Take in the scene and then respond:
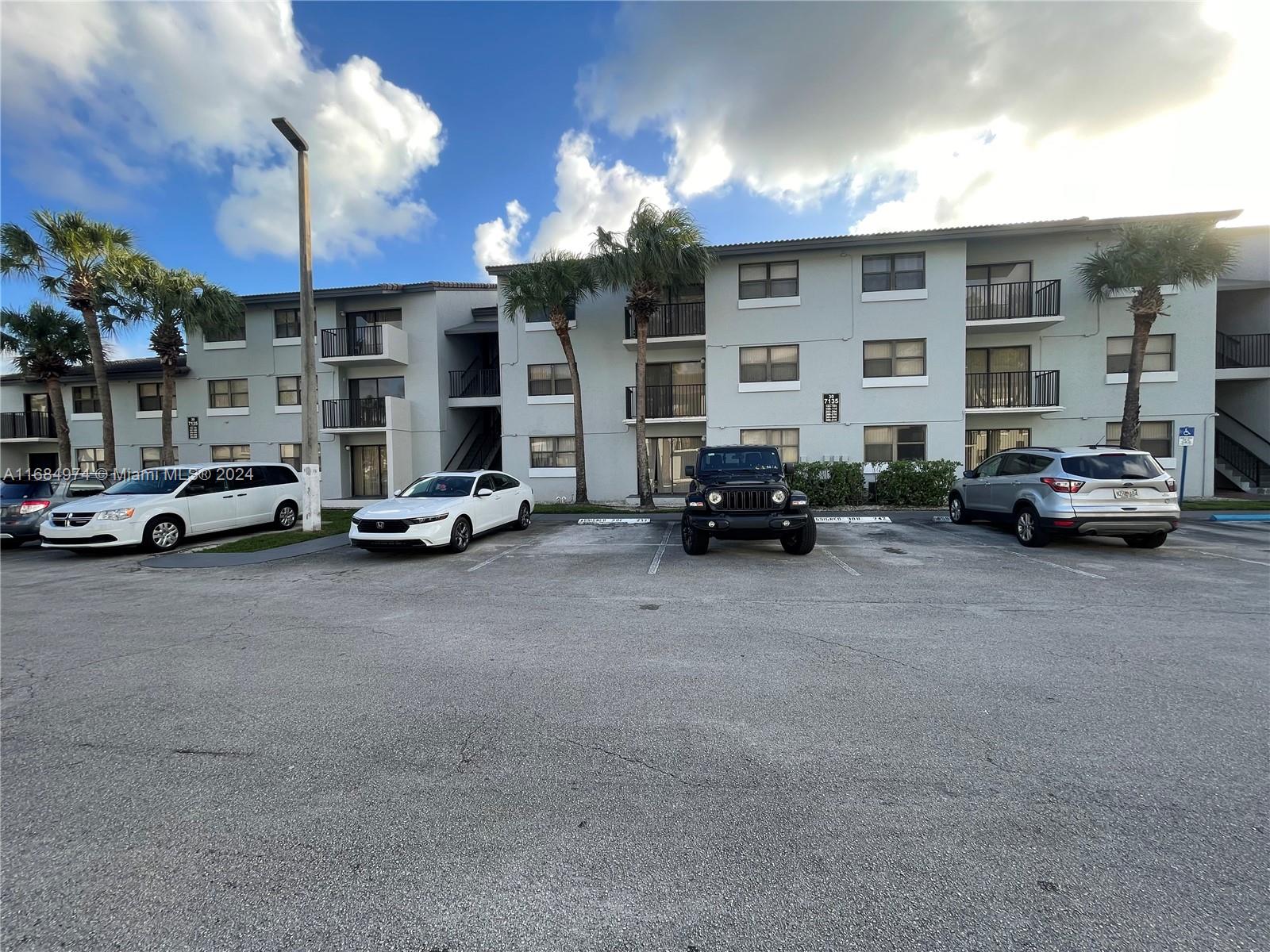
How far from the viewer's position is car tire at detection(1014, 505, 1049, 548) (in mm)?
9695

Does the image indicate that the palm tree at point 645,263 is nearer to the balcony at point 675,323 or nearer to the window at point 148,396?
the balcony at point 675,323

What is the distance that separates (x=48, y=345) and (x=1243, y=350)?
145ft

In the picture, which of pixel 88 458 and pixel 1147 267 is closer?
pixel 1147 267

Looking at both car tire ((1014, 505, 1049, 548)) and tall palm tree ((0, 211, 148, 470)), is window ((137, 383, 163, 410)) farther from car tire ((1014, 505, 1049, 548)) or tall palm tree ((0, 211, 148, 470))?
car tire ((1014, 505, 1049, 548))

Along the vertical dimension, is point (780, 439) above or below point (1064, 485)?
above

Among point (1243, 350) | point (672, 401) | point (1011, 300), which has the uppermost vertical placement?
point (1011, 300)

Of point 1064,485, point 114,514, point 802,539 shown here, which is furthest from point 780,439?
point 114,514

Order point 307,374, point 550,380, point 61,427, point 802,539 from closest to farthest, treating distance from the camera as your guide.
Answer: point 802,539, point 307,374, point 61,427, point 550,380

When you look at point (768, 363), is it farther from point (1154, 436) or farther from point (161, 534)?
point (161, 534)

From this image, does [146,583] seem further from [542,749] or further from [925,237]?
[925,237]

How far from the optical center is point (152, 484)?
11727 mm

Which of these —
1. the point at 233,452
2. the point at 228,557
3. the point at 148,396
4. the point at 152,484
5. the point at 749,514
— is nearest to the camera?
the point at 749,514

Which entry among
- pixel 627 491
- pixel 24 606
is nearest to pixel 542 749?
pixel 24 606

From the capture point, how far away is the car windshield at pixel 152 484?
11.4 meters
